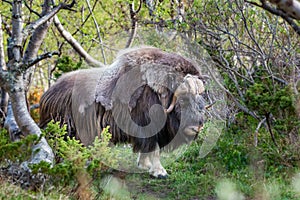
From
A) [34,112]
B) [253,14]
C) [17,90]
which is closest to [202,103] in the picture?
[253,14]

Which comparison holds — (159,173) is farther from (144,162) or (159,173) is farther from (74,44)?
(74,44)

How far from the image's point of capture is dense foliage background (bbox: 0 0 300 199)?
4.06 meters

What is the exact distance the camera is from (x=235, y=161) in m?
4.86

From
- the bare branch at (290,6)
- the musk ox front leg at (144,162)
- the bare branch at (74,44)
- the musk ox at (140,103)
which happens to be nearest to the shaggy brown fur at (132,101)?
the musk ox at (140,103)

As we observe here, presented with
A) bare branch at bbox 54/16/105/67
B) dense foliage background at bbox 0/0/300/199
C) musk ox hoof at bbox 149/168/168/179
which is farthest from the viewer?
bare branch at bbox 54/16/105/67

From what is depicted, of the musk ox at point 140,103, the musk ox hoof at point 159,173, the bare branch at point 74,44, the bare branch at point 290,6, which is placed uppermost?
the bare branch at point 290,6

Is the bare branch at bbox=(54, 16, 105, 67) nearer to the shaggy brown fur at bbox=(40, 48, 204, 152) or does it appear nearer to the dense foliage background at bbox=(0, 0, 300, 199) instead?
the dense foliage background at bbox=(0, 0, 300, 199)

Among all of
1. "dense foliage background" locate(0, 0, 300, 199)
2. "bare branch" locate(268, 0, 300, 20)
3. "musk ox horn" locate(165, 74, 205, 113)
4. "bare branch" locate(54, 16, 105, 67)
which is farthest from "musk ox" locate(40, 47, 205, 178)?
"bare branch" locate(268, 0, 300, 20)

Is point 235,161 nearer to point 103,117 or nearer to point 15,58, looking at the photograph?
point 103,117

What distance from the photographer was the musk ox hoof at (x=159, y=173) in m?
4.69

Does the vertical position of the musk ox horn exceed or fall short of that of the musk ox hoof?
it exceeds it

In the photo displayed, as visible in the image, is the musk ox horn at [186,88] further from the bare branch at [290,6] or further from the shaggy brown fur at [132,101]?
the bare branch at [290,6]

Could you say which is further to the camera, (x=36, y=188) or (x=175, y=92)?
(x=175, y=92)

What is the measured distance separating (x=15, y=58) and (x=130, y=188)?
1.40 meters
